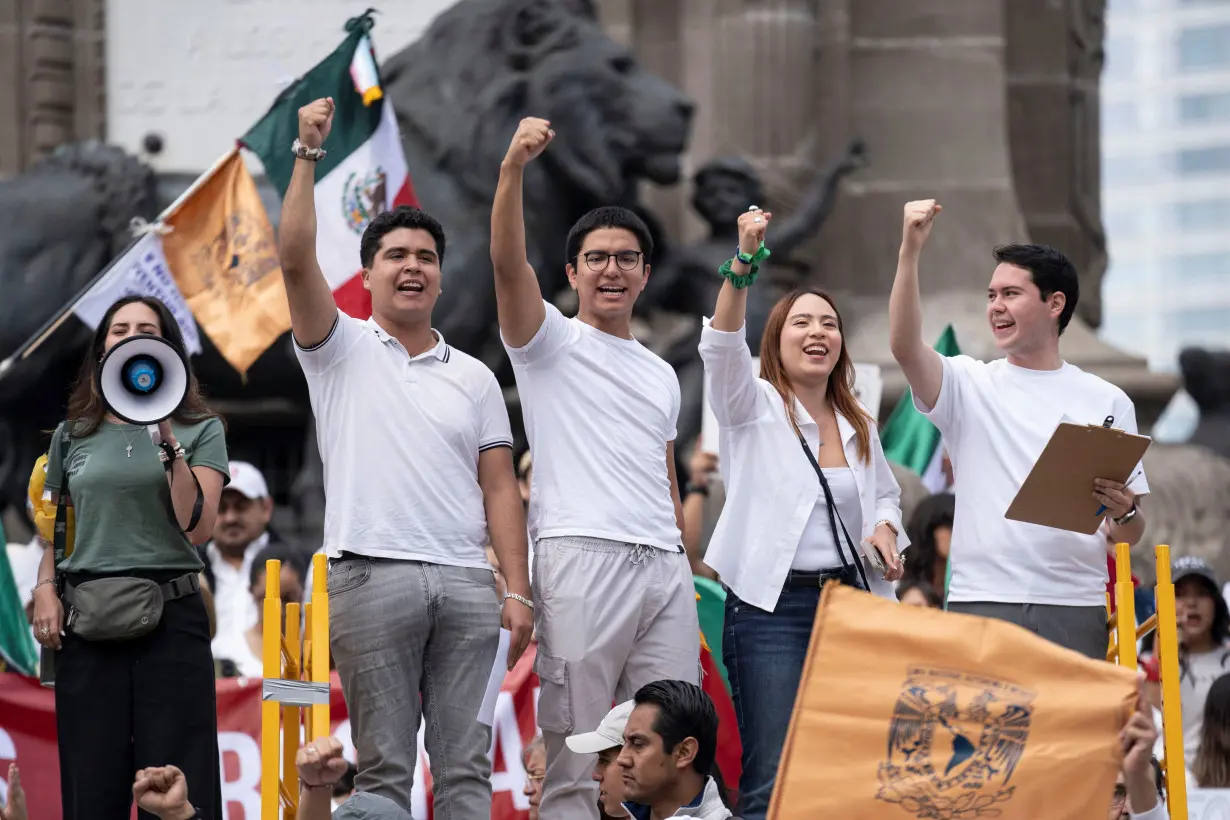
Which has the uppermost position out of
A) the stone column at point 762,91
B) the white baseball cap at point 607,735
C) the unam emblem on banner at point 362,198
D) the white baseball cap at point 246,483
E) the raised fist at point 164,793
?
the stone column at point 762,91

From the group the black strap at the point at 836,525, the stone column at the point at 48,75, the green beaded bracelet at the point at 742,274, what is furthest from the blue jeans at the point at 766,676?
the stone column at the point at 48,75

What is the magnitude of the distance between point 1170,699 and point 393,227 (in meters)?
2.55

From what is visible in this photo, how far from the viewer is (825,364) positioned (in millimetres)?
7305

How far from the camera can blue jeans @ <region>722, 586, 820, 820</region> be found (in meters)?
6.99

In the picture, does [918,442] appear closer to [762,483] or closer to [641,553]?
[762,483]

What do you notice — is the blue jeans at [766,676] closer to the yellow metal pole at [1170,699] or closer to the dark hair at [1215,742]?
the yellow metal pole at [1170,699]

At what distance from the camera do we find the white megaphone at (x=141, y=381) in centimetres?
673

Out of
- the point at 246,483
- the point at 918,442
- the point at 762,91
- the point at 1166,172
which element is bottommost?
the point at 246,483

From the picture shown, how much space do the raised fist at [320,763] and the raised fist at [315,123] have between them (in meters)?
1.74

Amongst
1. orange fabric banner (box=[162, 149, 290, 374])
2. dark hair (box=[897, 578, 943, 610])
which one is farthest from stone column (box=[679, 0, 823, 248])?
dark hair (box=[897, 578, 943, 610])

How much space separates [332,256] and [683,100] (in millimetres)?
4306

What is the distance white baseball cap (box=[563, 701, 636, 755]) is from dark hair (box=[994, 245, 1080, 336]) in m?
1.79

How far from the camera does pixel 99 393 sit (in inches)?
274

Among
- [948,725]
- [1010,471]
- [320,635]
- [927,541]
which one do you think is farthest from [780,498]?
[927,541]
